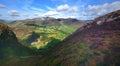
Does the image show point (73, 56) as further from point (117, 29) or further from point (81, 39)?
point (117, 29)

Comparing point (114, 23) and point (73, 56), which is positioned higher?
point (114, 23)

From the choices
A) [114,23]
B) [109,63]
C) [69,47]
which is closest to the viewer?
[109,63]

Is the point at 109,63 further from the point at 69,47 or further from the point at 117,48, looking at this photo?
the point at 69,47

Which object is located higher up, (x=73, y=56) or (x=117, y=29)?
(x=117, y=29)

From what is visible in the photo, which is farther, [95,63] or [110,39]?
[110,39]

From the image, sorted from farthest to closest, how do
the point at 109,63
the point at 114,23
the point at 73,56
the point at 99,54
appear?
1. the point at 114,23
2. the point at 73,56
3. the point at 99,54
4. the point at 109,63

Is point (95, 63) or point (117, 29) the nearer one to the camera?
point (95, 63)

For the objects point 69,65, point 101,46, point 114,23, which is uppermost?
point 114,23

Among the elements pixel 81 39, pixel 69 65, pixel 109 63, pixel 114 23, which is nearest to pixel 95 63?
pixel 109 63

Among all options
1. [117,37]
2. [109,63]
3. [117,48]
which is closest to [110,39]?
[117,37]
